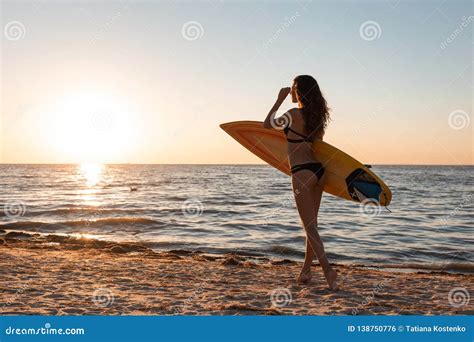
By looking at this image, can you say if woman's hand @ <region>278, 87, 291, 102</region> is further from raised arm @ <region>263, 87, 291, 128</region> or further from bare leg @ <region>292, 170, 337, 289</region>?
bare leg @ <region>292, 170, 337, 289</region>

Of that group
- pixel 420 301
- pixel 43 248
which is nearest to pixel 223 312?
pixel 420 301

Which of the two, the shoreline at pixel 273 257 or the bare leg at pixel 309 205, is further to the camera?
the shoreline at pixel 273 257

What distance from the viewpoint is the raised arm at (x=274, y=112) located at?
4.46 m

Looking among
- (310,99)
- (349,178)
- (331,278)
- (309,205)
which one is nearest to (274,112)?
(310,99)

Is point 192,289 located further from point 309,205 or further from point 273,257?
point 273,257

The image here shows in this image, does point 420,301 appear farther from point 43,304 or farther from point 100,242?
point 100,242

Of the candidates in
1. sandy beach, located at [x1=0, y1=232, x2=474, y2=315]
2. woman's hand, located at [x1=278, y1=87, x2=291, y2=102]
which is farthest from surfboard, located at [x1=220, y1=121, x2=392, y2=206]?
sandy beach, located at [x1=0, y1=232, x2=474, y2=315]

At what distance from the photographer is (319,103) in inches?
177

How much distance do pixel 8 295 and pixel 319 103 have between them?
12.8 feet

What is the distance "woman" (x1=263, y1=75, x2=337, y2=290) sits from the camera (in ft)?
14.7

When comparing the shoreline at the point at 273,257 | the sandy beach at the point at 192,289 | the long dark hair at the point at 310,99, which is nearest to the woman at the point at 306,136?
the long dark hair at the point at 310,99

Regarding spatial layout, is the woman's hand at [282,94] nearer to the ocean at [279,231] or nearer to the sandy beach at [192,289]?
the sandy beach at [192,289]

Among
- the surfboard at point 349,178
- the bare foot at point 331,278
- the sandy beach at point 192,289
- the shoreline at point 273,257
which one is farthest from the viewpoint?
the shoreline at point 273,257

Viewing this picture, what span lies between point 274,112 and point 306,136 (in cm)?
44
